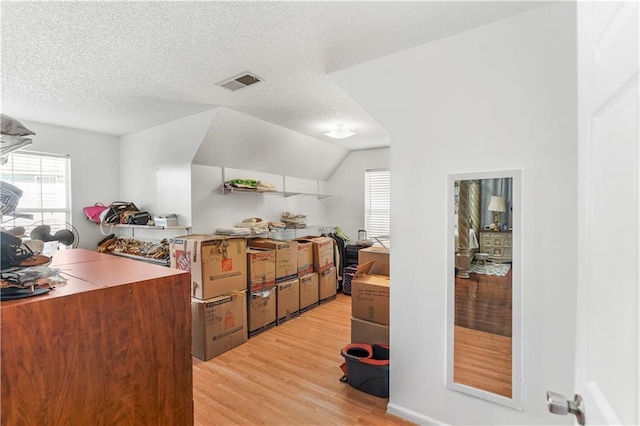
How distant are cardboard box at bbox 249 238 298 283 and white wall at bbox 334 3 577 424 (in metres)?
1.96

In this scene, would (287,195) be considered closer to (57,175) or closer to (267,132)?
(267,132)

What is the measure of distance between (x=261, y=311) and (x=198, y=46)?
267cm

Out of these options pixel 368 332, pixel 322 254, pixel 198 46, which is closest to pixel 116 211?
pixel 322 254

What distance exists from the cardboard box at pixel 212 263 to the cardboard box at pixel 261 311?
0.22 m

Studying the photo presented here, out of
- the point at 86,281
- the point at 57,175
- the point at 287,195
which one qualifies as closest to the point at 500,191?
the point at 86,281

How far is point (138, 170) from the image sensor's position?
418 cm

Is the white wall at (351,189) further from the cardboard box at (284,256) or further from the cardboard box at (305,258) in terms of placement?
the cardboard box at (284,256)

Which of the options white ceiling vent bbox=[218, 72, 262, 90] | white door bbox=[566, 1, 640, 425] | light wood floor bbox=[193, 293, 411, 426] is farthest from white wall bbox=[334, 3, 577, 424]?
white door bbox=[566, 1, 640, 425]

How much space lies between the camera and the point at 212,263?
118 inches

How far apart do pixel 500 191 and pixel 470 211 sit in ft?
0.63

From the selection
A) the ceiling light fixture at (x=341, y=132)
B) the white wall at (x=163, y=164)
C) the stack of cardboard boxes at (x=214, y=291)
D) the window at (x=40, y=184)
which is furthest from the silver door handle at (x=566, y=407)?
the window at (x=40, y=184)

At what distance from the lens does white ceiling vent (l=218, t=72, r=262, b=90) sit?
2.40m

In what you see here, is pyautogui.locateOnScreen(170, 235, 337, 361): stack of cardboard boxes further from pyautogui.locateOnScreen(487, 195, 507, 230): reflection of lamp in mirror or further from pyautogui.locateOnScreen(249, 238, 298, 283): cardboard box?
pyautogui.locateOnScreen(487, 195, 507, 230): reflection of lamp in mirror

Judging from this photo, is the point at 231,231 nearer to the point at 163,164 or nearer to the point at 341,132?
the point at 163,164
